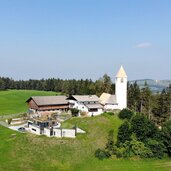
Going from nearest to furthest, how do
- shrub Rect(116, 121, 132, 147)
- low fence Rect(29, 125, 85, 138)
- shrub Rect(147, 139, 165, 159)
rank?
shrub Rect(147, 139, 165, 159)
shrub Rect(116, 121, 132, 147)
low fence Rect(29, 125, 85, 138)

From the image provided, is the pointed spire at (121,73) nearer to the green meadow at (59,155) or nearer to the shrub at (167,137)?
the green meadow at (59,155)

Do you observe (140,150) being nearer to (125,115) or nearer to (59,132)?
(125,115)

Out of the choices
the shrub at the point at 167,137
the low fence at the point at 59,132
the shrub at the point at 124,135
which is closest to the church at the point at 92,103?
the low fence at the point at 59,132

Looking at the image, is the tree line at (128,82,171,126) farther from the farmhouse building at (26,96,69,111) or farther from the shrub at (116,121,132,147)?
the shrub at (116,121,132,147)

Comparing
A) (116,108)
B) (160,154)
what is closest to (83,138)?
→ (160,154)

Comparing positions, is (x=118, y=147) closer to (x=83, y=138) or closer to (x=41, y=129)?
(x=83, y=138)

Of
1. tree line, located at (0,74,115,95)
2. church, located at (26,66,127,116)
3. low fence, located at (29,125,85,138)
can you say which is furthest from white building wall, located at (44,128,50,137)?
tree line, located at (0,74,115,95)
